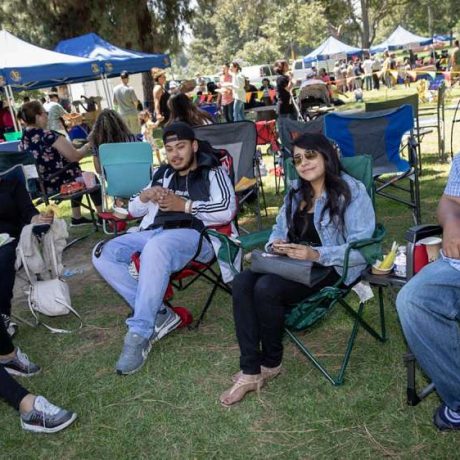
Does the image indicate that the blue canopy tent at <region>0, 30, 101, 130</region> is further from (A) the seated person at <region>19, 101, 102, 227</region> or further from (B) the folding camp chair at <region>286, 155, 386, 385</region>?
(B) the folding camp chair at <region>286, 155, 386, 385</region>

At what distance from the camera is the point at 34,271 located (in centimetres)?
358

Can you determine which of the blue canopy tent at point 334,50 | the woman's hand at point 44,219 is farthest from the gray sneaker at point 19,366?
the blue canopy tent at point 334,50

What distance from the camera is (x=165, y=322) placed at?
3.43 metres

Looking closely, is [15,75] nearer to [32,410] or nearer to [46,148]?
[46,148]

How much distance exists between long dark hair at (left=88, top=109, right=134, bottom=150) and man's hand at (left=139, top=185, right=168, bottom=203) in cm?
248

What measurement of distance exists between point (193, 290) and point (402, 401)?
205 centimetres

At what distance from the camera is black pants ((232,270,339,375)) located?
8.43ft

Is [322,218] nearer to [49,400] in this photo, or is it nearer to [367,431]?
[367,431]

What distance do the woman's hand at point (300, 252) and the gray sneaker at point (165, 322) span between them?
1121 millimetres

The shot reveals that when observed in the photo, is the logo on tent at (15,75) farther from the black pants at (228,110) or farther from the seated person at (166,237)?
the seated person at (166,237)

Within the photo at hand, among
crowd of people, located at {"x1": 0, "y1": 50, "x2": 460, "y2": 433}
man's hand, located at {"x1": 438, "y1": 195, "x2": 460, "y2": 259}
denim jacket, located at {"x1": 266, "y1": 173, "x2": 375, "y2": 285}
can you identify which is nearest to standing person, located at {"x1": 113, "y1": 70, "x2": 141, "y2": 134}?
crowd of people, located at {"x1": 0, "y1": 50, "x2": 460, "y2": 433}

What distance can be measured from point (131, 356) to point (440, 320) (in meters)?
1.68

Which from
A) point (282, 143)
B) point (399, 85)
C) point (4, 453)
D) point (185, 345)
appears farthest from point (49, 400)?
point (399, 85)

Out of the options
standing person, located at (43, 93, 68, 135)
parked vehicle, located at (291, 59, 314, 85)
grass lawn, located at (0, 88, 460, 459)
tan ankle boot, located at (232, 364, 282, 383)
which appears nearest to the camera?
grass lawn, located at (0, 88, 460, 459)
